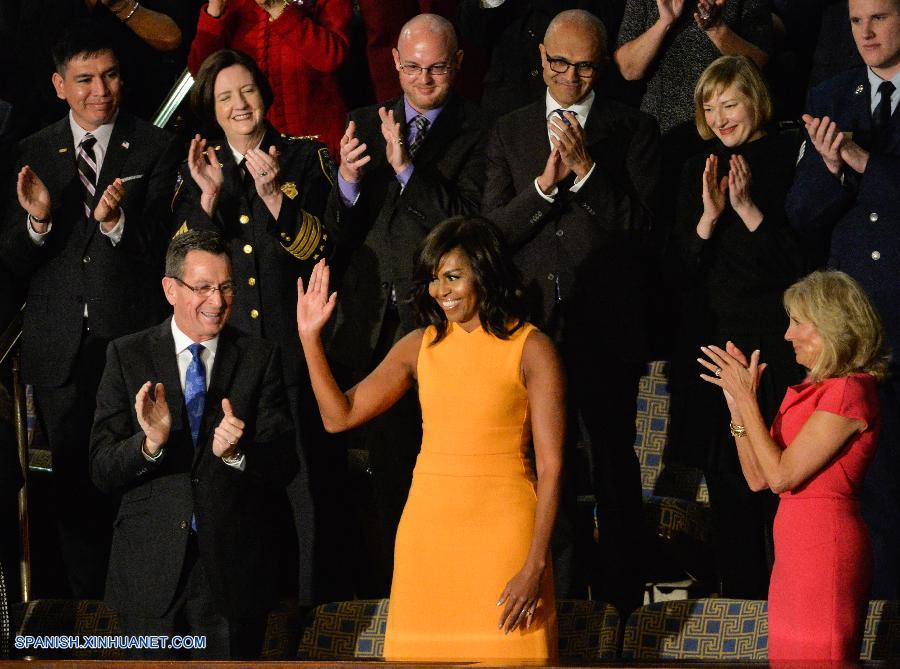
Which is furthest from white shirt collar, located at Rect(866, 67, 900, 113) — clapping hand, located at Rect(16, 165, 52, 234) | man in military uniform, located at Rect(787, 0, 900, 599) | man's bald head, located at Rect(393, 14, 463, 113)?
clapping hand, located at Rect(16, 165, 52, 234)

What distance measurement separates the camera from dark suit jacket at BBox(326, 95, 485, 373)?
4.70 metres

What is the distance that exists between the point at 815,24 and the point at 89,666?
3848 millimetres

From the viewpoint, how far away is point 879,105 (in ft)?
15.4

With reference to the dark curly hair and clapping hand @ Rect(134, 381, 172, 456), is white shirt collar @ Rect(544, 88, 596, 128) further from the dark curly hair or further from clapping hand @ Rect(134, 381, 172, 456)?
clapping hand @ Rect(134, 381, 172, 456)

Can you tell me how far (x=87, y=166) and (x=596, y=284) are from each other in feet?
6.09

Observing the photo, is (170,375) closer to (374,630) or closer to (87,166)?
(374,630)

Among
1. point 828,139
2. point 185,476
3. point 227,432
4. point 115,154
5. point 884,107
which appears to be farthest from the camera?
point 115,154

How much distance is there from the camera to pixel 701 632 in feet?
12.5

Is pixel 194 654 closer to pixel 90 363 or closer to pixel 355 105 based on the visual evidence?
pixel 90 363

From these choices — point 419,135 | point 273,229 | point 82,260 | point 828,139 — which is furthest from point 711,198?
point 82,260

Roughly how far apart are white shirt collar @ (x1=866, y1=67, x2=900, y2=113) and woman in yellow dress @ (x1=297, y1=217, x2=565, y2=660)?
1614 mm

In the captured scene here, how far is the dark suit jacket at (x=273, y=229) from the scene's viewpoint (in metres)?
4.72

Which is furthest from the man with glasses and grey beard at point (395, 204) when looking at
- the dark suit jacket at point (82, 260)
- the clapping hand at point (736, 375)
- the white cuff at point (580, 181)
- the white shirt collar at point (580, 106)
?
the clapping hand at point (736, 375)

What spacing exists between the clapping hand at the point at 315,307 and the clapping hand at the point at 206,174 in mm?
1103
